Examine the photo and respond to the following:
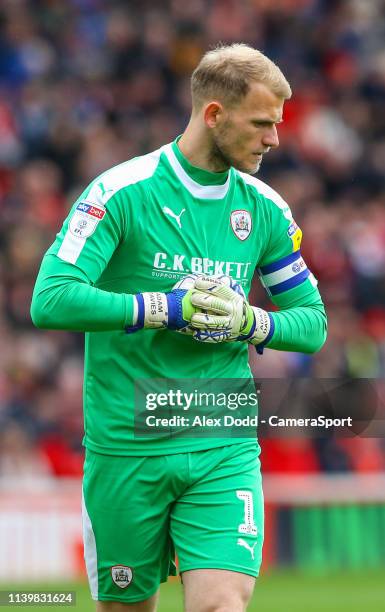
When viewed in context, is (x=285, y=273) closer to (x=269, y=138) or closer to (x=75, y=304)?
(x=269, y=138)

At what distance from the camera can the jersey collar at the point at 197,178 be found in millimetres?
5539

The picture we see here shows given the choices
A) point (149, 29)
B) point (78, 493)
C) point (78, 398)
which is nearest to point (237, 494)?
point (78, 493)

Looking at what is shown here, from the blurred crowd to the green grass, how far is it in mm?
1091

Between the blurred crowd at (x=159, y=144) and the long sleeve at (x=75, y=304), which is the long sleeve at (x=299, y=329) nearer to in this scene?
the long sleeve at (x=75, y=304)

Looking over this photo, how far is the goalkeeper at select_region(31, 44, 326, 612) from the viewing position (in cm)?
519

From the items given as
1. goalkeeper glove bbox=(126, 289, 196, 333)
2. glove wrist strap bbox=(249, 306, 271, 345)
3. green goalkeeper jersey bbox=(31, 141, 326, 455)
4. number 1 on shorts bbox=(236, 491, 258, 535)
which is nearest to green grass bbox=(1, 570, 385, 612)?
green goalkeeper jersey bbox=(31, 141, 326, 455)

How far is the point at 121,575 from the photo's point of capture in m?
5.45

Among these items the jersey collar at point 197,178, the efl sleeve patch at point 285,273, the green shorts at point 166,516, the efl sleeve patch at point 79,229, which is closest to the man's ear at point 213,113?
the jersey collar at point 197,178

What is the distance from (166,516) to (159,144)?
33.0 feet

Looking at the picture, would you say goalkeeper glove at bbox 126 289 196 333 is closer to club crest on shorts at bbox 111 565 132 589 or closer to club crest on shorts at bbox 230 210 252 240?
club crest on shorts at bbox 230 210 252 240

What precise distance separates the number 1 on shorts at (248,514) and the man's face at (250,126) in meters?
1.28

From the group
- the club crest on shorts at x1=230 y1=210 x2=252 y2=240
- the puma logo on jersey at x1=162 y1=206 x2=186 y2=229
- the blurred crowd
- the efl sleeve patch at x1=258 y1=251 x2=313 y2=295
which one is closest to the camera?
the puma logo on jersey at x1=162 y1=206 x2=186 y2=229

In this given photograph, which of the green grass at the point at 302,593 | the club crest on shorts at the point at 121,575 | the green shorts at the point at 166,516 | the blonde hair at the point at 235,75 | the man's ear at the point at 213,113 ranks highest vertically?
the blonde hair at the point at 235,75

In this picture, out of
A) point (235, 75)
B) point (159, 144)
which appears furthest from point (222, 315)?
point (159, 144)
